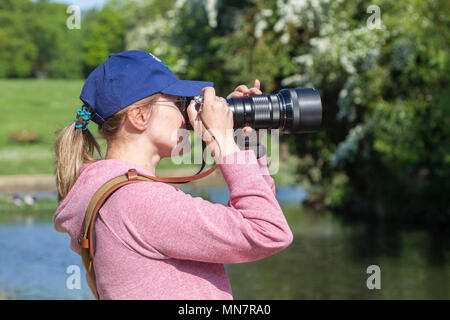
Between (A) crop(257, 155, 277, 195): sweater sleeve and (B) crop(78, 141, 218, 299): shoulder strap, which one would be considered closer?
(B) crop(78, 141, 218, 299): shoulder strap

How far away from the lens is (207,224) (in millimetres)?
1691

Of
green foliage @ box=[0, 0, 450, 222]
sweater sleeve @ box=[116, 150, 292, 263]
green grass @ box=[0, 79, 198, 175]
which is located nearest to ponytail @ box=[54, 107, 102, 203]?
sweater sleeve @ box=[116, 150, 292, 263]

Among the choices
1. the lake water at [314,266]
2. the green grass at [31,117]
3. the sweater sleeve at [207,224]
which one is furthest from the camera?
the green grass at [31,117]

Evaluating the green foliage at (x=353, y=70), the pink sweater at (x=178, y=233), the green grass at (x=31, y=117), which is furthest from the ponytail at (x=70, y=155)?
the green grass at (x=31, y=117)

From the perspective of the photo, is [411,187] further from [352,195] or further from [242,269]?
[242,269]

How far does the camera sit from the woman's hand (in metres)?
1.80

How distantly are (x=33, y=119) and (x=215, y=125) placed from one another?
37.1 metres

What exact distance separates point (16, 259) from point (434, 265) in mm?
6021

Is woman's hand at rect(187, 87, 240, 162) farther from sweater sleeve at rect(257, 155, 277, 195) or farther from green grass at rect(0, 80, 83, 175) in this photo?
green grass at rect(0, 80, 83, 175)

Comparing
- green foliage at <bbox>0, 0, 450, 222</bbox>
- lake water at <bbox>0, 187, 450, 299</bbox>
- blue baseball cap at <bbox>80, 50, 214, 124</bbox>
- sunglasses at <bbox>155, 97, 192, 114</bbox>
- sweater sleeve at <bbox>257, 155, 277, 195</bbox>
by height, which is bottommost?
lake water at <bbox>0, 187, 450, 299</bbox>

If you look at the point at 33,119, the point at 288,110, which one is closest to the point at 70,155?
the point at 288,110

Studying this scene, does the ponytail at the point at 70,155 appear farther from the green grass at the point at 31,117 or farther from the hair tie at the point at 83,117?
the green grass at the point at 31,117

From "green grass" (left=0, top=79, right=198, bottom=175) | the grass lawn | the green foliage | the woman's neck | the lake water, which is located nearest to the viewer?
the woman's neck

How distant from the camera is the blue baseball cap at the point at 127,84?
186cm
